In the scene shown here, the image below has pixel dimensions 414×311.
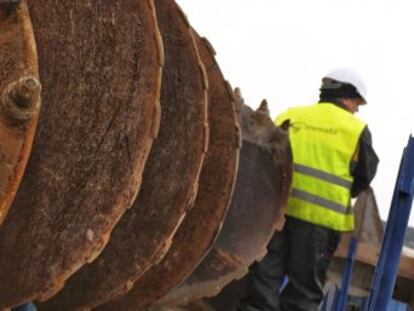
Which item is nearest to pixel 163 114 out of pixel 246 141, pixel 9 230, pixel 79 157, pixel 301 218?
pixel 79 157

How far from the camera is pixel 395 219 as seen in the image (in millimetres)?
4750

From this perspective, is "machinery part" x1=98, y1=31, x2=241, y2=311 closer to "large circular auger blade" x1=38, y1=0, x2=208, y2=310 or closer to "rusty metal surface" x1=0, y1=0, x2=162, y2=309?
"large circular auger blade" x1=38, y1=0, x2=208, y2=310

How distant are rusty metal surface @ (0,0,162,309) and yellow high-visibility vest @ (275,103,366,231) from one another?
2654 millimetres

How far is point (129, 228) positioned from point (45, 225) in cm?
76

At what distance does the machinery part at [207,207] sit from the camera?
3.35 m

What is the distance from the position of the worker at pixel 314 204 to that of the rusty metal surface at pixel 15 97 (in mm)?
3168

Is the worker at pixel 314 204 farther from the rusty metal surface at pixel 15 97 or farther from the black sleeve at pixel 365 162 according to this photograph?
the rusty metal surface at pixel 15 97

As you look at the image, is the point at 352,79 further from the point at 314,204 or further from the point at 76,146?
the point at 76,146

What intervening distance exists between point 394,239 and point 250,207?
1.17 meters

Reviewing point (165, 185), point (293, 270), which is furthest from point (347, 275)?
point (165, 185)

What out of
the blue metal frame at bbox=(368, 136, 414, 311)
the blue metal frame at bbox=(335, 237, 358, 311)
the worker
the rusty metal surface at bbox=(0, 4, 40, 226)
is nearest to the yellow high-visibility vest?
the worker

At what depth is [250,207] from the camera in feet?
14.0

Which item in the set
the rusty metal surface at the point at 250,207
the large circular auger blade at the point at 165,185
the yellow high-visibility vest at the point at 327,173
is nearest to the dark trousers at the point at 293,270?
the yellow high-visibility vest at the point at 327,173

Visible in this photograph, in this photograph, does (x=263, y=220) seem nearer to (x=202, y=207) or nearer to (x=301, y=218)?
(x=301, y=218)
